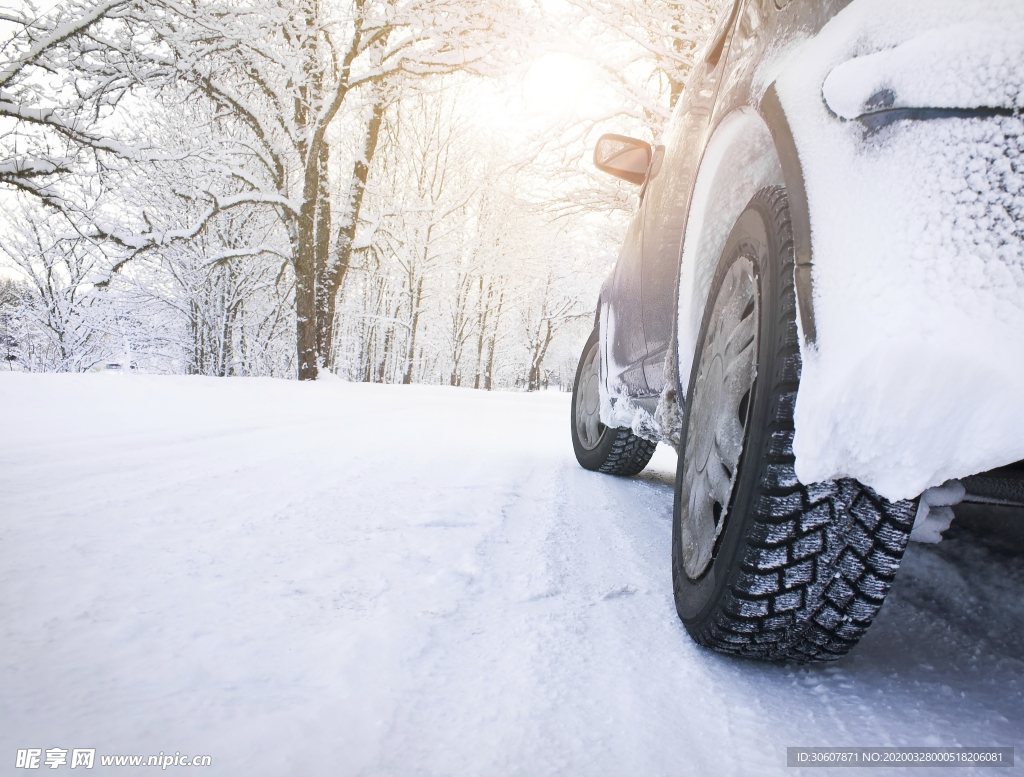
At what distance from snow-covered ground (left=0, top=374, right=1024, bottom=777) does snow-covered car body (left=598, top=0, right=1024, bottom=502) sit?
45cm

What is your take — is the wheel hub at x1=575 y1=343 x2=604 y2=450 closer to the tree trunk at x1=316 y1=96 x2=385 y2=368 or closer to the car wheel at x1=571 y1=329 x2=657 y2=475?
the car wheel at x1=571 y1=329 x2=657 y2=475

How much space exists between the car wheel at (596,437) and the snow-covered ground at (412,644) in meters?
0.76

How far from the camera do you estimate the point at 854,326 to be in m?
0.74

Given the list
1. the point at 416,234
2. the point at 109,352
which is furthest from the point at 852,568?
the point at 109,352

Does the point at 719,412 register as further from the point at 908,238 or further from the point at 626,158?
the point at 626,158

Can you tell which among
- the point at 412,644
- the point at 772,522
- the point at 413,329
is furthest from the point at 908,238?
the point at 413,329

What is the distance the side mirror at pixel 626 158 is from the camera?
2371mm

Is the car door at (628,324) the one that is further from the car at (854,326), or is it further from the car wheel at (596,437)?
the car at (854,326)

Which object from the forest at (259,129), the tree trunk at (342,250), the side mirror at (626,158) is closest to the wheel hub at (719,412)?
the side mirror at (626,158)

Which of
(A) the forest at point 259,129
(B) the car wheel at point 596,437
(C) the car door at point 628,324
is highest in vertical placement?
(A) the forest at point 259,129

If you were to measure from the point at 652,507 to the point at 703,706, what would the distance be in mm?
1392

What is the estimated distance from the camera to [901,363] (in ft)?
2.25

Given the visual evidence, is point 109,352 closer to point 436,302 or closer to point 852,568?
point 436,302

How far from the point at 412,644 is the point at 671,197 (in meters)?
1.63
